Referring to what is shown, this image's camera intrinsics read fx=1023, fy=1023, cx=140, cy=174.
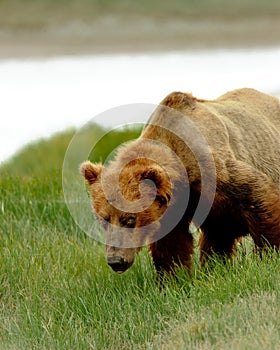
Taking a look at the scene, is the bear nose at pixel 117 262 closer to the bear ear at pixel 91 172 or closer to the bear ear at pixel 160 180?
the bear ear at pixel 160 180

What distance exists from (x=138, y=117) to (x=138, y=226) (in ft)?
2.80

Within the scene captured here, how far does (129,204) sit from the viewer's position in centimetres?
479

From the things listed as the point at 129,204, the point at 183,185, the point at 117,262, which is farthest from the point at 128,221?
the point at 183,185

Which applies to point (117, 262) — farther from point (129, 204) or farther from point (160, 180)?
point (160, 180)

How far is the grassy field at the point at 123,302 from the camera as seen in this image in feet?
14.3

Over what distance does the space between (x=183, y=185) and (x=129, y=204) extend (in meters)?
0.33

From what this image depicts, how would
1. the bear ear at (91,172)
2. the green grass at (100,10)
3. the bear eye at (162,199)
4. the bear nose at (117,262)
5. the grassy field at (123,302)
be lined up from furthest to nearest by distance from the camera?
the green grass at (100,10) → the bear ear at (91,172) → the bear eye at (162,199) → the bear nose at (117,262) → the grassy field at (123,302)

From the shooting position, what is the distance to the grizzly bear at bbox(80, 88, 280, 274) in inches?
190

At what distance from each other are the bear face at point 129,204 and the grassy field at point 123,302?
0.29 m

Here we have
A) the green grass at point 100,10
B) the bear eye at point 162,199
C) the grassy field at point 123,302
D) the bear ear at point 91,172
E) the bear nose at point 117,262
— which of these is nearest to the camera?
the grassy field at point 123,302

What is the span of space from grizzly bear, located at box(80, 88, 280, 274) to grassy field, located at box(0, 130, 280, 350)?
19 centimetres

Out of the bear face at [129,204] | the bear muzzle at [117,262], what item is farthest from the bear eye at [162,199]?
the bear muzzle at [117,262]

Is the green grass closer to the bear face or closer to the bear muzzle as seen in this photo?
the bear face

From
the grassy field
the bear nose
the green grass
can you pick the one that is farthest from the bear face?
the green grass
